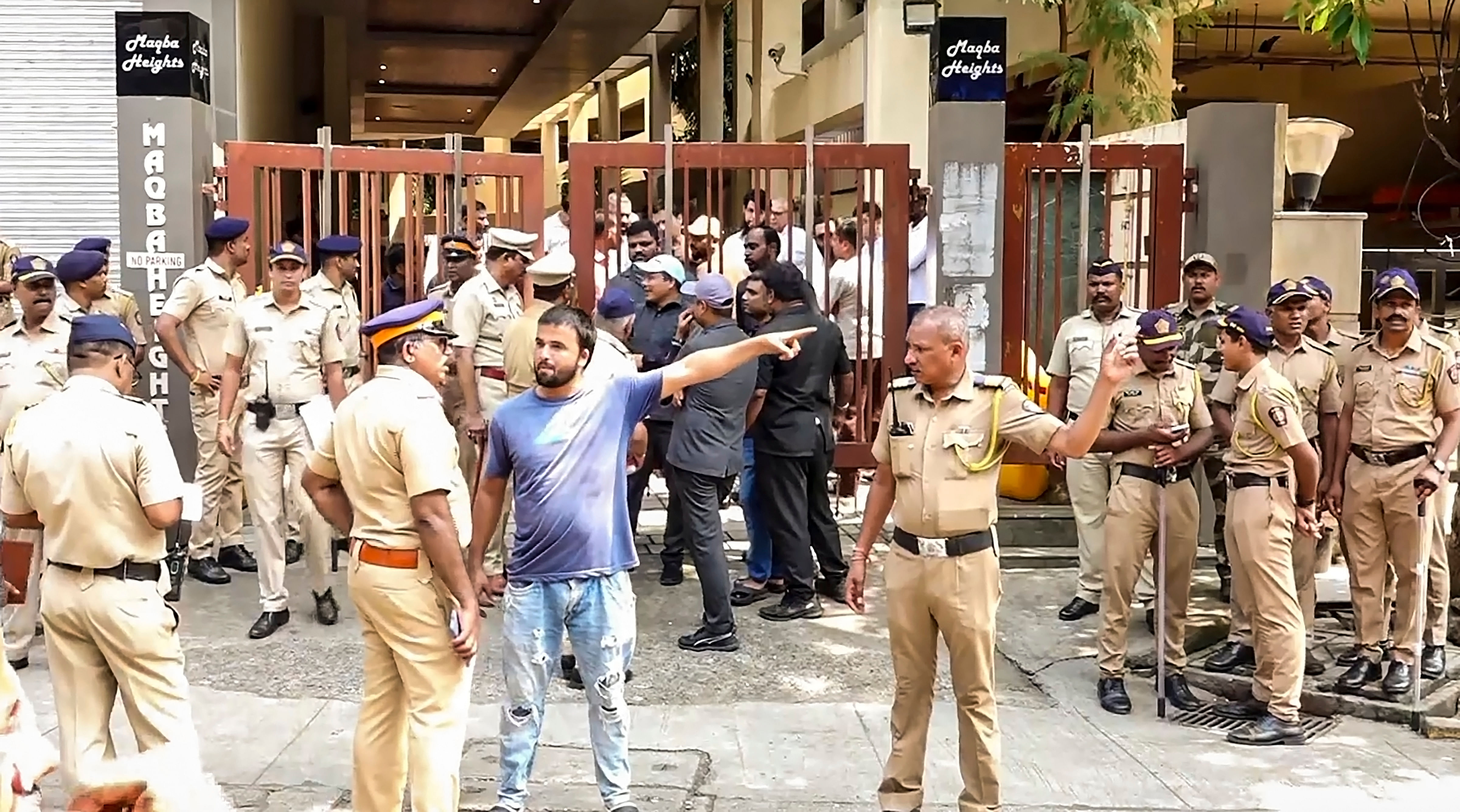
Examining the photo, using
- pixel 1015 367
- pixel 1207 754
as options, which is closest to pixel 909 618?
pixel 1207 754

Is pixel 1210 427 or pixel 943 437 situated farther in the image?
pixel 1210 427

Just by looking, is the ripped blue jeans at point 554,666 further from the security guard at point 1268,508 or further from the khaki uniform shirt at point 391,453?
the security guard at point 1268,508

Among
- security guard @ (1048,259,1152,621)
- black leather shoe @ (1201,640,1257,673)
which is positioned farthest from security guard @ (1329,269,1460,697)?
security guard @ (1048,259,1152,621)

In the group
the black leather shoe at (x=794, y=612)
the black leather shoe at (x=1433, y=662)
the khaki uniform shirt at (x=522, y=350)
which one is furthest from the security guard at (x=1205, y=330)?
the khaki uniform shirt at (x=522, y=350)

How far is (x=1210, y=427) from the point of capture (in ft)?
21.7

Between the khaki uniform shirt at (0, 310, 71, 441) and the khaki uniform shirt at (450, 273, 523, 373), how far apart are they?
2025 millimetres

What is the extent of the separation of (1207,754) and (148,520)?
4324 mm

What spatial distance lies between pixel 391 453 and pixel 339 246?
3885 mm

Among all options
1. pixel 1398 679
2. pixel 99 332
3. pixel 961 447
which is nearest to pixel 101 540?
pixel 99 332

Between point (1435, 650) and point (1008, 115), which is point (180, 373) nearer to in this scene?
point (1435, 650)

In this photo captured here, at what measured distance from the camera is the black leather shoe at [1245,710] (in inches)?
252

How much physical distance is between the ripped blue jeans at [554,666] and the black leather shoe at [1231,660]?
3492mm

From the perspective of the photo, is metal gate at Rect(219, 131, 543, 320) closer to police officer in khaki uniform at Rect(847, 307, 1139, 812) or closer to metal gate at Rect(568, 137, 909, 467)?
metal gate at Rect(568, 137, 909, 467)

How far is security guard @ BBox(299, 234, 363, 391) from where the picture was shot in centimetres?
796
